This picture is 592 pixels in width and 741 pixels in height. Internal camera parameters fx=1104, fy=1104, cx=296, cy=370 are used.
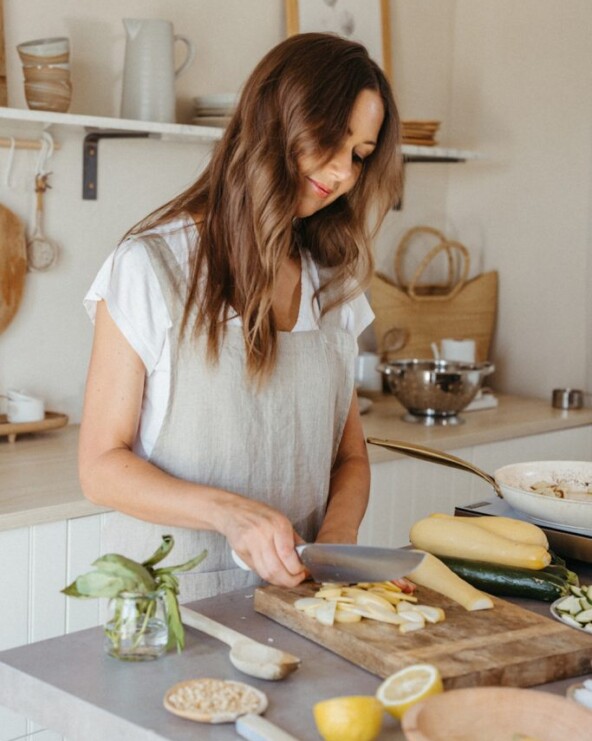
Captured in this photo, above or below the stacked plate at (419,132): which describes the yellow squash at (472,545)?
below

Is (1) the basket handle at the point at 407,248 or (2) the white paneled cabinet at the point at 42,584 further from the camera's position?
(1) the basket handle at the point at 407,248

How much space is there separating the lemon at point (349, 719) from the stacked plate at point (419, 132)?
248 centimetres

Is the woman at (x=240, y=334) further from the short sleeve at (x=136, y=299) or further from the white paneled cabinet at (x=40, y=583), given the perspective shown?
the white paneled cabinet at (x=40, y=583)

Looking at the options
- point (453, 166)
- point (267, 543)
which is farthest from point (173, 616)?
point (453, 166)

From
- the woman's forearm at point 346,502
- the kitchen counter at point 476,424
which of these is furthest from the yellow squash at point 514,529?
the kitchen counter at point 476,424

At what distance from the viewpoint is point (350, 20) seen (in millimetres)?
3229

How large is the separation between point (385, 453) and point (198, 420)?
3.96 ft

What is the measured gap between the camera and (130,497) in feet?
4.60

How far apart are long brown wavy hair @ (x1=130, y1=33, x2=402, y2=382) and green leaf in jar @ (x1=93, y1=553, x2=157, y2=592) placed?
0.45m

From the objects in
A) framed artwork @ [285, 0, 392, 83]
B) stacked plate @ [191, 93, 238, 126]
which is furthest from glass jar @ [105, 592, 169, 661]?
framed artwork @ [285, 0, 392, 83]

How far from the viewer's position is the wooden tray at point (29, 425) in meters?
2.50

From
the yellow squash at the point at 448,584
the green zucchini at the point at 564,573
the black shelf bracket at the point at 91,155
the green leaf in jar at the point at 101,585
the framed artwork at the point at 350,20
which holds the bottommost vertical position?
the green zucchini at the point at 564,573

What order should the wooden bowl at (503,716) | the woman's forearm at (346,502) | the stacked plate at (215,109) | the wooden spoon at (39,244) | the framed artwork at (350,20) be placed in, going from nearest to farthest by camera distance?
the wooden bowl at (503,716)
the woman's forearm at (346,502)
the wooden spoon at (39,244)
the stacked plate at (215,109)
the framed artwork at (350,20)

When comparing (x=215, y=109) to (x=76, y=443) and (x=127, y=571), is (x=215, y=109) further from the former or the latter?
(x=127, y=571)
